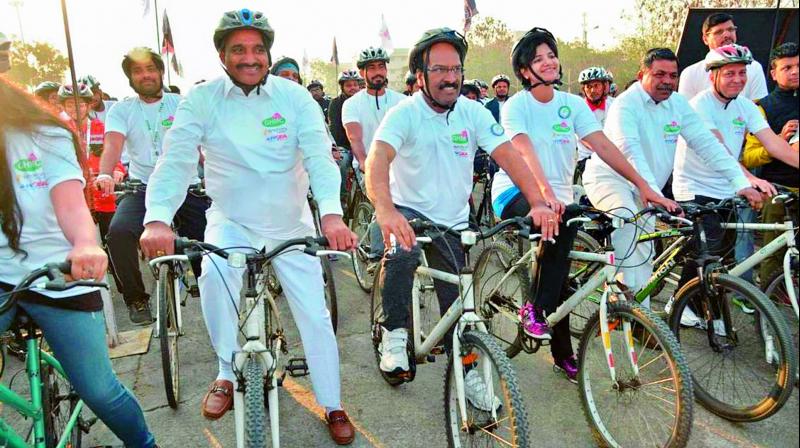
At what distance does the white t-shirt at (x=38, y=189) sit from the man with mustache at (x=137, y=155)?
237cm

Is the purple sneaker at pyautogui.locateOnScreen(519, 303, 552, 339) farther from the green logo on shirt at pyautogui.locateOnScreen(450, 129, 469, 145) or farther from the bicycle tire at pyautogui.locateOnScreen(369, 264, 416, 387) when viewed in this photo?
the green logo on shirt at pyautogui.locateOnScreen(450, 129, 469, 145)

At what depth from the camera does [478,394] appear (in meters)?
2.79

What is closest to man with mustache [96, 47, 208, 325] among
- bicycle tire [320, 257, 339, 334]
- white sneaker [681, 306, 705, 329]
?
bicycle tire [320, 257, 339, 334]

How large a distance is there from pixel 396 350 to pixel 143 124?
320cm

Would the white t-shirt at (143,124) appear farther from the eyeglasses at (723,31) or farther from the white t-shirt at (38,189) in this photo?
the eyeglasses at (723,31)

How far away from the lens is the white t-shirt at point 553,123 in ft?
13.8

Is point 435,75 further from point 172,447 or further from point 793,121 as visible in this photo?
point 793,121

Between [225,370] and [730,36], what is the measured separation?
19.4 feet

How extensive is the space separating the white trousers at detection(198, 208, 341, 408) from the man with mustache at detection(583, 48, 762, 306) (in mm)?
2298

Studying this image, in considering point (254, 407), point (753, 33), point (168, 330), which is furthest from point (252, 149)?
point (753, 33)

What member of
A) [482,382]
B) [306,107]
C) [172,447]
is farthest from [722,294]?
[172,447]

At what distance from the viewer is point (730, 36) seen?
20.0 ft

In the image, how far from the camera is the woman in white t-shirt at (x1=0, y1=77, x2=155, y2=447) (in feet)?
7.70

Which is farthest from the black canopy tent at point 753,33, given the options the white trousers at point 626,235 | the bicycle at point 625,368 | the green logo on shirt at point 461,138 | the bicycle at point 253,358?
the bicycle at point 253,358
